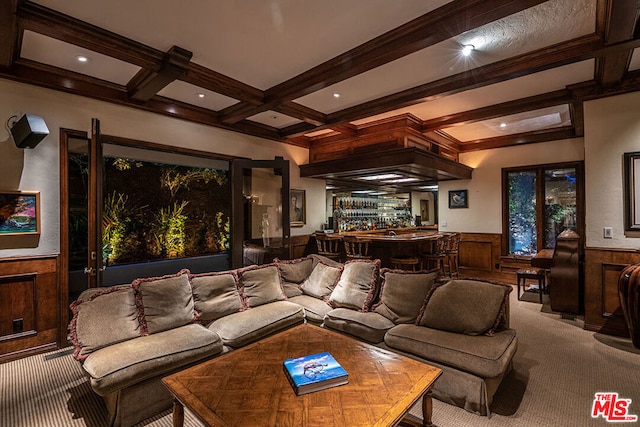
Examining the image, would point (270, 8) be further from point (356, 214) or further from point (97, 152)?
point (356, 214)

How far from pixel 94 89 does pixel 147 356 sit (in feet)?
10.2

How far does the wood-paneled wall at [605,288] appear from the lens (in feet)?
11.4

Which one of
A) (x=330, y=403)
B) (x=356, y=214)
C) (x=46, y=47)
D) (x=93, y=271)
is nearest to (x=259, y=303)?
(x=93, y=271)

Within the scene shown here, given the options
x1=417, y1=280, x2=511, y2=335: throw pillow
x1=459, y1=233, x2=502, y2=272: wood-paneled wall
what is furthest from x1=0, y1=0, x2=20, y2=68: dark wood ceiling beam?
x1=459, y1=233, x2=502, y2=272: wood-paneled wall

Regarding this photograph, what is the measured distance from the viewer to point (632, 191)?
3.44 m

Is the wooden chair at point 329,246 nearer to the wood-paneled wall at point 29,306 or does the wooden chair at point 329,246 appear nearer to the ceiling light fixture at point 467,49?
the ceiling light fixture at point 467,49

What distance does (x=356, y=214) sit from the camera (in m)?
9.29

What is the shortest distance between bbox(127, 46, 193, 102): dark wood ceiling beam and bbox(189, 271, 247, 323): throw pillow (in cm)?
205

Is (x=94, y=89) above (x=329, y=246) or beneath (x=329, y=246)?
above

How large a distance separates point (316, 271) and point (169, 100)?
304 cm

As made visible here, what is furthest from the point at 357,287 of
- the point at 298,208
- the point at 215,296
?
the point at 298,208

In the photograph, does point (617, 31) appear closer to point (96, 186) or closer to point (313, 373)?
point (313, 373)

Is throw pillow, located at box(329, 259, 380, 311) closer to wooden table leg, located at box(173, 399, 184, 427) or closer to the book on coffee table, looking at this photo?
the book on coffee table

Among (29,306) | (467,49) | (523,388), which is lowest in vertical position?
(523,388)
